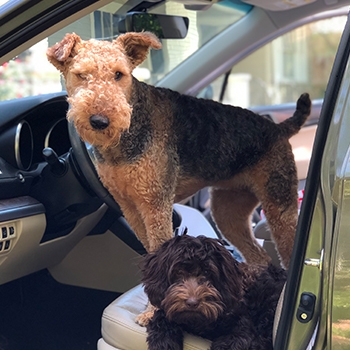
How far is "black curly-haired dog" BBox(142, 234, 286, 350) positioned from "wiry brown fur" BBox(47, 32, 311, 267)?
9.2 inches

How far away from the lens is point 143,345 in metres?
1.94

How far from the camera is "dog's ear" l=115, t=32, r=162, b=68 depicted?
6.53 feet

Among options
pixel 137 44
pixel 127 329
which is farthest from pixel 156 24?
pixel 127 329

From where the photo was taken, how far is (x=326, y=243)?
1479mm

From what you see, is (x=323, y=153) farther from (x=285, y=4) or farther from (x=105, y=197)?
(x=285, y=4)

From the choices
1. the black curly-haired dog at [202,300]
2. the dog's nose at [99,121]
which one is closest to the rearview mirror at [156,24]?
the dog's nose at [99,121]

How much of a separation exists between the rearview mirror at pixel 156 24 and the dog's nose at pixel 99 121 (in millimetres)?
902

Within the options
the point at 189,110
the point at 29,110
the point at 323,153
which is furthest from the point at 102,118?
the point at 29,110

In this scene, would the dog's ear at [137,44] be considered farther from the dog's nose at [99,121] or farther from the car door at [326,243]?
the car door at [326,243]

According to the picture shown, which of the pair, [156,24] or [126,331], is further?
[156,24]

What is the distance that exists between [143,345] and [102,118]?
0.75 meters

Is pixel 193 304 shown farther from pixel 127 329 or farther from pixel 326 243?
pixel 326 243

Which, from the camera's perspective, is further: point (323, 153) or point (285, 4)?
point (285, 4)

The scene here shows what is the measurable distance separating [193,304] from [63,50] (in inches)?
35.3
